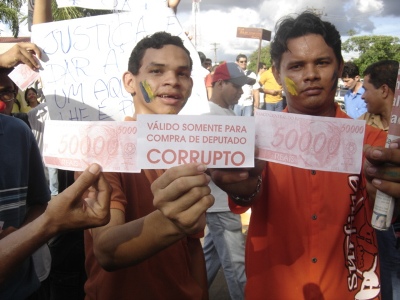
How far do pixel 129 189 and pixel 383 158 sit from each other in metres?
0.88

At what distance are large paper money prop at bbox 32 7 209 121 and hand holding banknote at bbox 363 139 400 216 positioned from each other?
3.05 feet

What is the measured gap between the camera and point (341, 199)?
58.7 inches

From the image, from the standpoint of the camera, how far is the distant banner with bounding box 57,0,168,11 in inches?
71.8

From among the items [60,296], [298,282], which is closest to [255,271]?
[298,282]

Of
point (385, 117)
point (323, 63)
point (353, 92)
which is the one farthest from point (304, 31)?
point (353, 92)

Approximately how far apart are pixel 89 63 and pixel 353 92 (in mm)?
4693

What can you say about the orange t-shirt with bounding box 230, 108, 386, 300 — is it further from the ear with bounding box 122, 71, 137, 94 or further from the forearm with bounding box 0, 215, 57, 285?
the forearm with bounding box 0, 215, 57, 285

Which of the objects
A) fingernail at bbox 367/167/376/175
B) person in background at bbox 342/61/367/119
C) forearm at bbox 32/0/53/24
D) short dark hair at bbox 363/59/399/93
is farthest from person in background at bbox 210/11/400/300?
person in background at bbox 342/61/367/119

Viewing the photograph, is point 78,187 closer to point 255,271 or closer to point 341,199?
point 255,271

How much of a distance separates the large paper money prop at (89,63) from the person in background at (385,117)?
220 centimetres

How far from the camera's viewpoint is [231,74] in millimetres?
3693

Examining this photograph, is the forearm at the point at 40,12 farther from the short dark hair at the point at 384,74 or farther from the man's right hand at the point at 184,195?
the short dark hair at the point at 384,74

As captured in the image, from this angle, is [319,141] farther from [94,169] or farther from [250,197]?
[94,169]

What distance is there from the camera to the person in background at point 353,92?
5.06 m
